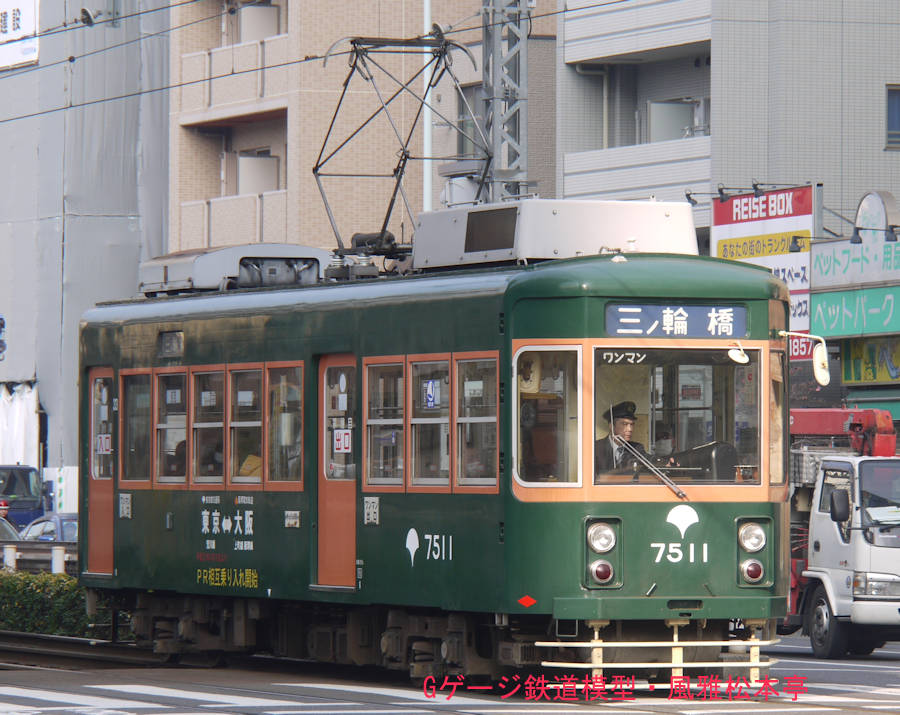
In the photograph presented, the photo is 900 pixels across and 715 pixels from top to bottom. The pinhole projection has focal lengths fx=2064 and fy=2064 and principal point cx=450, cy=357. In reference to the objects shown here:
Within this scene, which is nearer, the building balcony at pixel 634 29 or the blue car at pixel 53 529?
the building balcony at pixel 634 29

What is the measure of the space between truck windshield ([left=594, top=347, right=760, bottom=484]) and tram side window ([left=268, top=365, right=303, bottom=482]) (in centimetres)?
291

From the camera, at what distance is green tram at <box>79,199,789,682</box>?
1332 centimetres

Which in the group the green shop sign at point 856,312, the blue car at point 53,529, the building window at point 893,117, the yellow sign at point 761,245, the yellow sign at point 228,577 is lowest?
the blue car at point 53,529

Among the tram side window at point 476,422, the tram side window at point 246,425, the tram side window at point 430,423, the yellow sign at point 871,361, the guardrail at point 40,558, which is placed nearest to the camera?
the tram side window at point 476,422

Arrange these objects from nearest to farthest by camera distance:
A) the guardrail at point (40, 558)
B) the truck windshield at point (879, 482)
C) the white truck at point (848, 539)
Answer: the white truck at point (848, 539)
the truck windshield at point (879, 482)
the guardrail at point (40, 558)

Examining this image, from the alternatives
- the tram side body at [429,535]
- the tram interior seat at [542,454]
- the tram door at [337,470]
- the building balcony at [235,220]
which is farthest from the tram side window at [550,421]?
the building balcony at [235,220]

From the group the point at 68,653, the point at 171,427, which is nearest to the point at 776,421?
the point at 171,427

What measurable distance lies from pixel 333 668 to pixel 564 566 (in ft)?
13.9

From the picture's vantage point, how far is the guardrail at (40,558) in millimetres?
25094

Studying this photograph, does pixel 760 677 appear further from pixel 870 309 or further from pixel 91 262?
pixel 91 262

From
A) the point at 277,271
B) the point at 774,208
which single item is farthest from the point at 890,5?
the point at 277,271

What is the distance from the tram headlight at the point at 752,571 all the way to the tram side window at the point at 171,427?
5.13 metres

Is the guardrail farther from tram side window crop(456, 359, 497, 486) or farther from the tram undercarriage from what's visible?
tram side window crop(456, 359, 497, 486)

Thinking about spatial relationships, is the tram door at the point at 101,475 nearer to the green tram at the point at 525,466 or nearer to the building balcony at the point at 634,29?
the green tram at the point at 525,466
